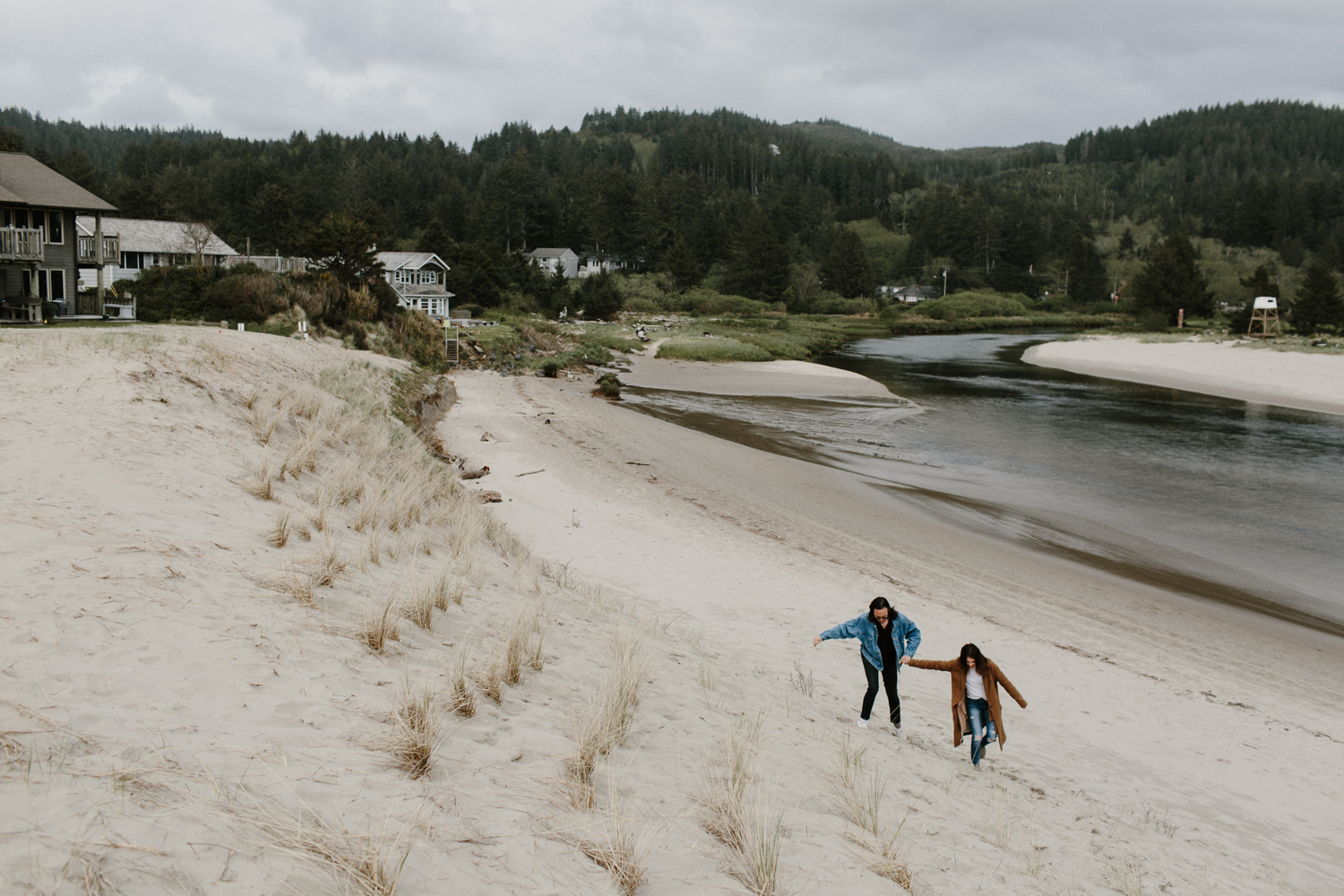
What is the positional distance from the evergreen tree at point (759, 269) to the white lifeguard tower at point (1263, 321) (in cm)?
4970

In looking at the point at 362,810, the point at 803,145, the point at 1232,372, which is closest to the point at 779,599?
the point at 362,810

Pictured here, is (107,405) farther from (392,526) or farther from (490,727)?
(490,727)

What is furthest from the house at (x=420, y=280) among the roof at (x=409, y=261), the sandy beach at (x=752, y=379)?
the sandy beach at (x=752, y=379)

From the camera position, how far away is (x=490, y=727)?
492 centimetres

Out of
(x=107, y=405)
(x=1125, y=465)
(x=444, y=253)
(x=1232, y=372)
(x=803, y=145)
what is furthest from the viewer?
(x=803, y=145)

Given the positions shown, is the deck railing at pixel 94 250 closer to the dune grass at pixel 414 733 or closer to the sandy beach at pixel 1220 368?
the dune grass at pixel 414 733

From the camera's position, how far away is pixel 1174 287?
79.1 m

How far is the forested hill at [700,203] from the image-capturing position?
92.8 m

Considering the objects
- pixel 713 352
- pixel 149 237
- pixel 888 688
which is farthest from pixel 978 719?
pixel 149 237

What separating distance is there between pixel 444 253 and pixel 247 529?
6955 centimetres

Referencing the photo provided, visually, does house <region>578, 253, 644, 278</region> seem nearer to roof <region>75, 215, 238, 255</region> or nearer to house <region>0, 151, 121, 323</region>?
roof <region>75, 215, 238, 255</region>

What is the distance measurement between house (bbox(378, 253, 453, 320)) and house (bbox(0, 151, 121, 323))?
30199 millimetres

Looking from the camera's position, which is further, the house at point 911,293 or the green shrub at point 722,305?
the house at point 911,293

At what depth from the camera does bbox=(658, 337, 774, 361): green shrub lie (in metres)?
49.9
